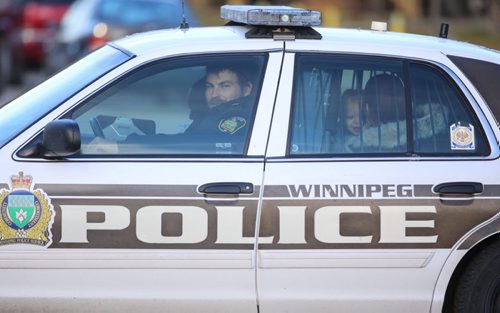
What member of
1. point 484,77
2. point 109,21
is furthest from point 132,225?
point 109,21

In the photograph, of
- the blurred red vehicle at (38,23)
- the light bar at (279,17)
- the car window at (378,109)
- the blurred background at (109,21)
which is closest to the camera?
the car window at (378,109)

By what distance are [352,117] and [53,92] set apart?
150cm

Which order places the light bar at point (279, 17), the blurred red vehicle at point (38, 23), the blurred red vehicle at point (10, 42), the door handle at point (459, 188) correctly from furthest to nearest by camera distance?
the blurred red vehicle at point (38, 23), the blurred red vehicle at point (10, 42), the light bar at point (279, 17), the door handle at point (459, 188)

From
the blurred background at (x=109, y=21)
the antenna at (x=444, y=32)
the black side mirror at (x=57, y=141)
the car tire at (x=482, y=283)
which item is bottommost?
the car tire at (x=482, y=283)

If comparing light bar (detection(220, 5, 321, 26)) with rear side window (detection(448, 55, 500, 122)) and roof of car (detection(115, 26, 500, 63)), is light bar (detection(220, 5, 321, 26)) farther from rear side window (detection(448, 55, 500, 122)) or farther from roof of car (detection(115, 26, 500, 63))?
rear side window (detection(448, 55, 500, 122))

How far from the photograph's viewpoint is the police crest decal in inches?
205

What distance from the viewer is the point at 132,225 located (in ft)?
17.1

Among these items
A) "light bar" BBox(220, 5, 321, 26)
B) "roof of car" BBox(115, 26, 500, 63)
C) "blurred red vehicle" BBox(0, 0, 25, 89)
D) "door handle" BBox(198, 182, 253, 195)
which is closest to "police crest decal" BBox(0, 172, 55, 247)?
"door handle" BBox(198, 182, 253, 195)

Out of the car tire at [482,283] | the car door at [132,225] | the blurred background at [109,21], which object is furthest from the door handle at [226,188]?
the blurred background at [109,21]

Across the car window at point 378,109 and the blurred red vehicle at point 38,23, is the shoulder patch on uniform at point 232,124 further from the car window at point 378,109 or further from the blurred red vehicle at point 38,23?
the blurred red vehicle at point 38,23

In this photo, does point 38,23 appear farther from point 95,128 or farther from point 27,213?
point 27,213

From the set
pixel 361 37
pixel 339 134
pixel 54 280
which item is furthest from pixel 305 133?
pixel 54 280

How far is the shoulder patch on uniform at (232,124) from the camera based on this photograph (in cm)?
539

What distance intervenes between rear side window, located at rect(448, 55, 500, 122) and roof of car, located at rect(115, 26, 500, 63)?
5 centimetres
